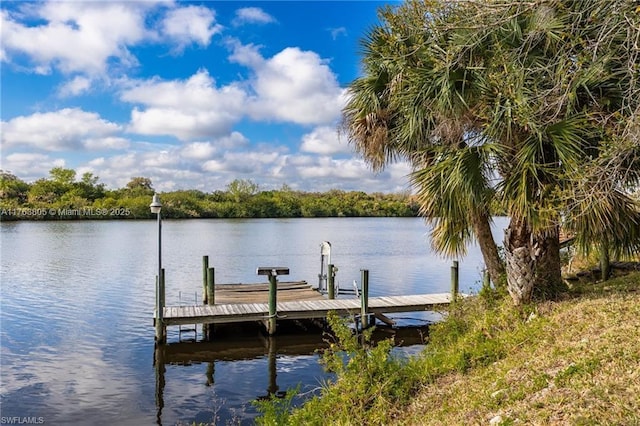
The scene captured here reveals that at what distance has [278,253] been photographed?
1359 inches

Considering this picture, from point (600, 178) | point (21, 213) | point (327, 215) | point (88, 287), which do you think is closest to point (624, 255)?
point (600, 178)

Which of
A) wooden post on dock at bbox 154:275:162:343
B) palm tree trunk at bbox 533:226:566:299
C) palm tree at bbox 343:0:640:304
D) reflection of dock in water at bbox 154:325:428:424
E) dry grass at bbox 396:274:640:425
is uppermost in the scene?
palm tree at bbox 343:0:640:304

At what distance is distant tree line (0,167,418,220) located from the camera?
7294 centimetres

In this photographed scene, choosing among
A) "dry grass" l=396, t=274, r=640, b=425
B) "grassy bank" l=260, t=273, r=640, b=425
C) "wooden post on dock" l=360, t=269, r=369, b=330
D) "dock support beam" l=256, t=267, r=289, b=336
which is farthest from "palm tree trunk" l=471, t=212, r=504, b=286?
"dock support beam" l=256, t=267, r=289, b=336

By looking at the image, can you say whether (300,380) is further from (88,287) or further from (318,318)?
(88,287)

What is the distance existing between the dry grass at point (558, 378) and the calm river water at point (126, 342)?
10.6ft

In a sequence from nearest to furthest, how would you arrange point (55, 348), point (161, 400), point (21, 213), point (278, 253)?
point (161, 400) → point (55, 348) → point (278, 253) → point (21, 213)

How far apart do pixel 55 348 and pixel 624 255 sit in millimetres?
12432

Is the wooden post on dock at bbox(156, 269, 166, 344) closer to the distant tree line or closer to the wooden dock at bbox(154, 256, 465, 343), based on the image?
the wooden dock at bbox(154, 256, 465, 343)

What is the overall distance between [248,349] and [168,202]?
69.8m

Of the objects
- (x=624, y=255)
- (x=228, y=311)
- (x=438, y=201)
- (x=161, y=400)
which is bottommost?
Answer: (x=161, y=400)

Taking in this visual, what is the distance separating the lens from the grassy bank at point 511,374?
480cm

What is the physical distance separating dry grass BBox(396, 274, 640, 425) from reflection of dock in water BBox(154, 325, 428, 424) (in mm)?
4768

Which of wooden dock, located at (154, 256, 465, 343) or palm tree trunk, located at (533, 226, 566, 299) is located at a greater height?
palm tree trunk, located at (533, 226, 566, 299)
